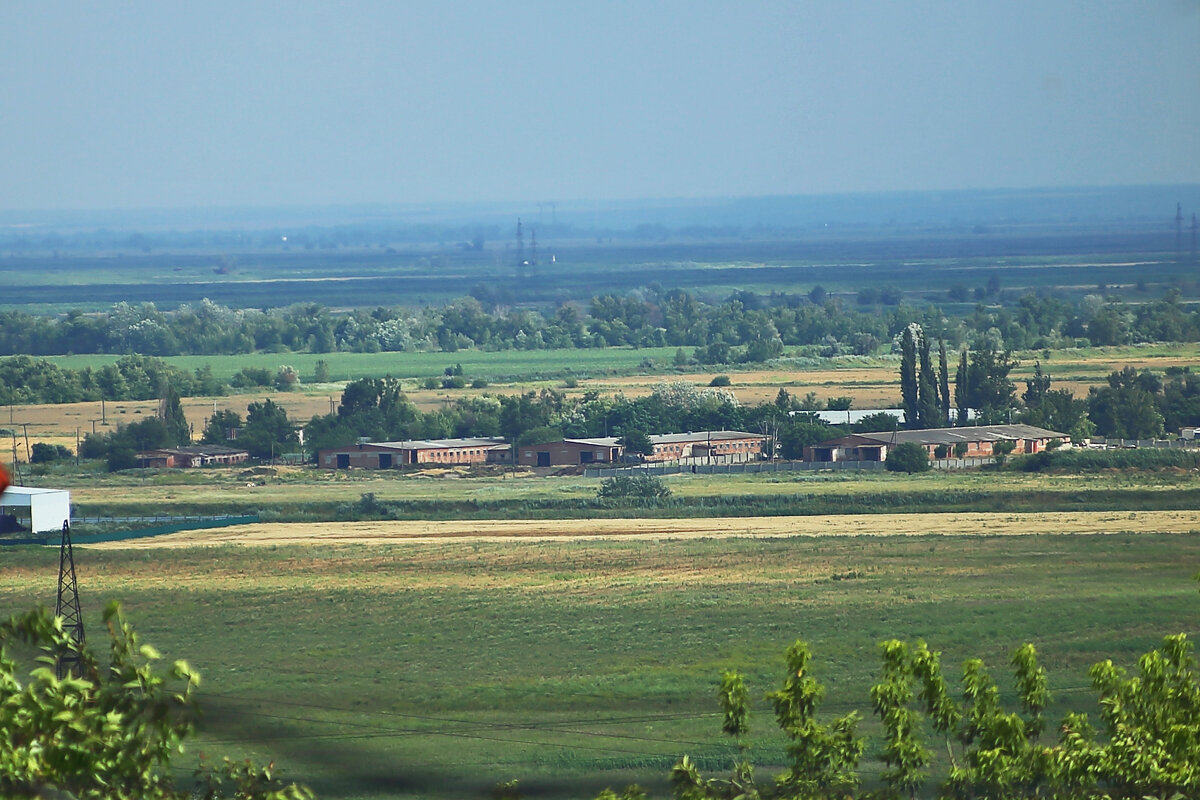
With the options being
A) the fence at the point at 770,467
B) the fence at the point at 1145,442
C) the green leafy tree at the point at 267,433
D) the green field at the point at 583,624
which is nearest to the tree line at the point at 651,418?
the green leafy tree at the point at 267,433

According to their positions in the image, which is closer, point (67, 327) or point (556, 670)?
point (556, 670)

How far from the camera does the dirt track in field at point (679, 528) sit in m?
38.7

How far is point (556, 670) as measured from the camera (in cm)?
2636

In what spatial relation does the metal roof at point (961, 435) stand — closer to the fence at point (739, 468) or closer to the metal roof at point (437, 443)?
the fence at point (739, 468)

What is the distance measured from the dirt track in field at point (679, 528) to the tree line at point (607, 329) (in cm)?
4693

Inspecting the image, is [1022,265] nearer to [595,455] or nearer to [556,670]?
[595,455]

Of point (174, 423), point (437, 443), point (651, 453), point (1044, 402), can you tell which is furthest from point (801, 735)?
point (1044, 402)

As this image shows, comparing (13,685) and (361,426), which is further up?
(13,685)

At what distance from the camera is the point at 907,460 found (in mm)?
49844

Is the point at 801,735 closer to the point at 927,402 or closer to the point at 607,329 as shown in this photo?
the point at 927,402

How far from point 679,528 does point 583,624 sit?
33.7 ft

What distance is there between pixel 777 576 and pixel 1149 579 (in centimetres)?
677

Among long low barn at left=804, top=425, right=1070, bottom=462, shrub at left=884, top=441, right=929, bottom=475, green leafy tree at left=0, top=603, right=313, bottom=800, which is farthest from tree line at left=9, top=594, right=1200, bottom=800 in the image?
long low barn at left=804, top=425, right=1070, bottom=462

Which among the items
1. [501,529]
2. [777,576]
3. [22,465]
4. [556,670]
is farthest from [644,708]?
[22,465]
